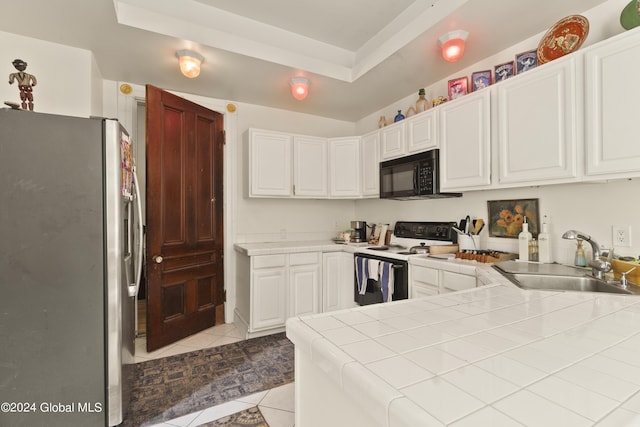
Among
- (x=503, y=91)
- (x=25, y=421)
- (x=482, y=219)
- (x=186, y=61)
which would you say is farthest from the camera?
(x=482, y=219)

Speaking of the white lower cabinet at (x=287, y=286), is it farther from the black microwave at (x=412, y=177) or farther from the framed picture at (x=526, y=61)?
the framed picture at (x=526, y=61)

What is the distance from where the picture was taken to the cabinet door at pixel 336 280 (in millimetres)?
3115

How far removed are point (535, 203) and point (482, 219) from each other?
409 mm

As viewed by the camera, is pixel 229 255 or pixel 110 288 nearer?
pixel 110 288

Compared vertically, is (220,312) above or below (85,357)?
below

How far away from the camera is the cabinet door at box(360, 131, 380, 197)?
3158mm

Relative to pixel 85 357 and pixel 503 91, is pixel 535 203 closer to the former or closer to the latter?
pixel 503 91

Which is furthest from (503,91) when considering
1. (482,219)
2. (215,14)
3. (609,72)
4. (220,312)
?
(220,312)

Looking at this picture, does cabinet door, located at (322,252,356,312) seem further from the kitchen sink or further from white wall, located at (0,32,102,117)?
white wall, located at (0,32,102,117)

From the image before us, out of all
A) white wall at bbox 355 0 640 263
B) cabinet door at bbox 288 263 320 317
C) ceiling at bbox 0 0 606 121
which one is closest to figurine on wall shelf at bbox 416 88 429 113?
ceiling at bbox 0 0 606 121

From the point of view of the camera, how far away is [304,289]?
3027 mm

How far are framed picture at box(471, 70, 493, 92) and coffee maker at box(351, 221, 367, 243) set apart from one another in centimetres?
184

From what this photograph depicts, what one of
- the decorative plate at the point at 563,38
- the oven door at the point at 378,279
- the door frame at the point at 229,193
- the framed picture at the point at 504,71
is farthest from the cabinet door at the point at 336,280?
the decorative plate at the point at 563,38

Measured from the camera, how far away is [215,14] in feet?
7.52
